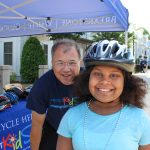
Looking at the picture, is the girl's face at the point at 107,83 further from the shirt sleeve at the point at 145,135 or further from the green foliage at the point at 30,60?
the green foliage at the point at 30,60

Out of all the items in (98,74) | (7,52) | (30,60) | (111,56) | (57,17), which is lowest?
(30,60)

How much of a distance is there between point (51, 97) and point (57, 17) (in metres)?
2.91

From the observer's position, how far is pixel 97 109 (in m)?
2.08

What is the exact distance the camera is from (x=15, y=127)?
4086 millimetres

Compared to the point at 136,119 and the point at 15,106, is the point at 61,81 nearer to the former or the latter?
the point at 136,119

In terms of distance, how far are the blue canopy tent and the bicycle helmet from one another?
76.2 inches

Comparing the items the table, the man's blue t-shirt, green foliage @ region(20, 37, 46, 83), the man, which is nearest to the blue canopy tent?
the man

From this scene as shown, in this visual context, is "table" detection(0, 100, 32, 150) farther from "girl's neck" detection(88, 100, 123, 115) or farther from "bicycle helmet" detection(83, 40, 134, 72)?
"bicycle helmet" detection(83, 40, 134, 72)

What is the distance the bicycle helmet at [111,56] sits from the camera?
1.96 meters

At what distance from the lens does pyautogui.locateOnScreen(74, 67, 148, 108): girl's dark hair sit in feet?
6.86

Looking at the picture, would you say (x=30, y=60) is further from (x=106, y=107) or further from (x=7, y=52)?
(x=106, y=107)

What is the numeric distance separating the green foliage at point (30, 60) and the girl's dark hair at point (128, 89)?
1599cm

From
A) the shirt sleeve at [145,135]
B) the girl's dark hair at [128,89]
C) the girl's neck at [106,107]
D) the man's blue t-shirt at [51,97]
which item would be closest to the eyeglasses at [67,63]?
the man's blue t-shirt at [51,97]

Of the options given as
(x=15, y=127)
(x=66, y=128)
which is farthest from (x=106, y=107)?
(x=15, y=127)
